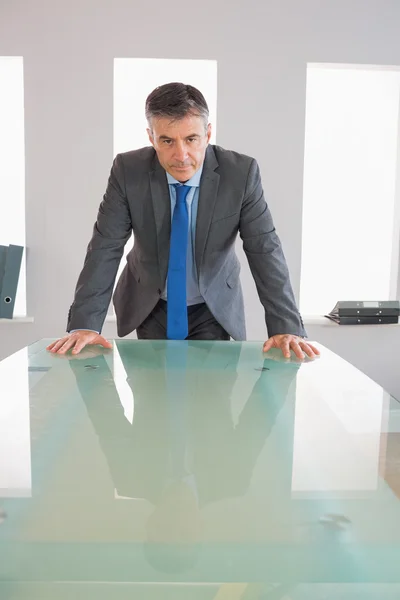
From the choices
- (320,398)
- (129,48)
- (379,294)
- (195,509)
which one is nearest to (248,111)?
(129,48)

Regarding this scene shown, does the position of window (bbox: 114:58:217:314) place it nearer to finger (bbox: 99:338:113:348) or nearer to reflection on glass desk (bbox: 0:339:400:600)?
finger (bbox: 99:338:113:348)

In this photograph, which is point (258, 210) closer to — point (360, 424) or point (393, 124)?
point (360, 424)

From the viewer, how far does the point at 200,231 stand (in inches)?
82.4

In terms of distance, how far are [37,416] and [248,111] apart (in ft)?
10.1

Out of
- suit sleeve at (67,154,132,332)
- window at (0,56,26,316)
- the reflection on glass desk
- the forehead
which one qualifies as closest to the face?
the forehead

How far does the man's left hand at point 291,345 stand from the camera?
1.77 m

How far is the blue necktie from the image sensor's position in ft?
6.79

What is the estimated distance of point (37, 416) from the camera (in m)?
1.13

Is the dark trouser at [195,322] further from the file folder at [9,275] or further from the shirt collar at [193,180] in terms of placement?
A: the file folder at [9,275]

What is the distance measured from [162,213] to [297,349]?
2.30 ft

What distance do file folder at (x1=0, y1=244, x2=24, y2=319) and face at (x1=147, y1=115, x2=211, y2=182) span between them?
2022 millimetres

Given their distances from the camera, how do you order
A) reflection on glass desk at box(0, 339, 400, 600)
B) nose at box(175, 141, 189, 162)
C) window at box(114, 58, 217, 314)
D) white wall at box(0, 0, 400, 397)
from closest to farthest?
reflection on glass desk at box(0, 339, 400, 600) → nose at box(175, 141, 189, 162) → white wall at box(0, 0, 400, 397) → window at box(114, 58, 217, 314)

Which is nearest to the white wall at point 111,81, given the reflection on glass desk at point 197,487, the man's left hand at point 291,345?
the man's left hand at point 291,345

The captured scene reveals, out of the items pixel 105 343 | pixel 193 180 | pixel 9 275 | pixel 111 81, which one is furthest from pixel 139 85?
pixel 105 343
